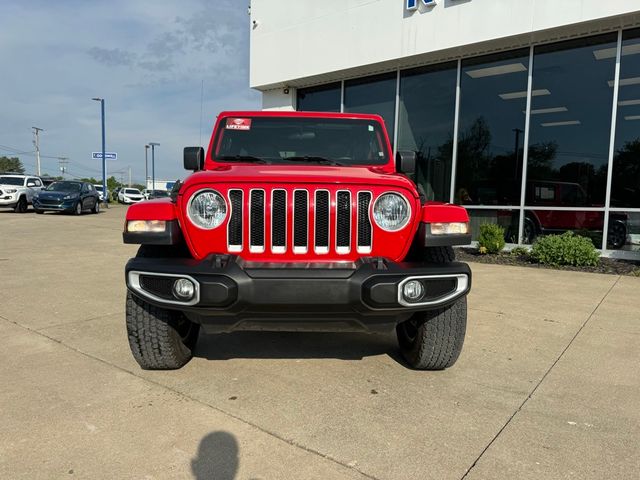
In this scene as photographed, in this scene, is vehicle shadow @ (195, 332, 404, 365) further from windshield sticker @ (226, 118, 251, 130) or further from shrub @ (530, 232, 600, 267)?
shrub @ (530, 232, 600, 267)

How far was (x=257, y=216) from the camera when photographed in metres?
2.61

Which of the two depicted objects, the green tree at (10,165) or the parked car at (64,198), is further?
the green tree at (10,165)

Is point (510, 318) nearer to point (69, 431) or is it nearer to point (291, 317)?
point (291, 317)

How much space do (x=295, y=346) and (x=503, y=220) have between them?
7411 millimetres

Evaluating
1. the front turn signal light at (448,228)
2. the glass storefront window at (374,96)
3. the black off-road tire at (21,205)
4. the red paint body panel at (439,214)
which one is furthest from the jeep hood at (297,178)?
the black off-road tire at (21,205)

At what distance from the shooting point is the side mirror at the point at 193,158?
11.5 ft

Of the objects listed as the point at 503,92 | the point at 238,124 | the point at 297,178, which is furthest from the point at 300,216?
the point at 503,92

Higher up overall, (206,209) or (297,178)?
(297,178)

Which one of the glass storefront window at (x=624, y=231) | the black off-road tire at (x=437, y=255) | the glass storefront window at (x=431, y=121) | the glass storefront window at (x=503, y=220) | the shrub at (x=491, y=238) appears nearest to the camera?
the black off-road tire at (x=437, y=255)

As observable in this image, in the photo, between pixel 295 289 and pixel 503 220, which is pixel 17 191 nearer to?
pixel 503 220

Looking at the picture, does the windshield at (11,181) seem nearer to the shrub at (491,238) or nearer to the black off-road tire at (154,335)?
the shrub at (491,238)

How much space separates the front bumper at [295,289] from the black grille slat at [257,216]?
0.67 ft

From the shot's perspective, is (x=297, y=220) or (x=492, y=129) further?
(x=492, y=129)

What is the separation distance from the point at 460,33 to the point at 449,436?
9140mm
